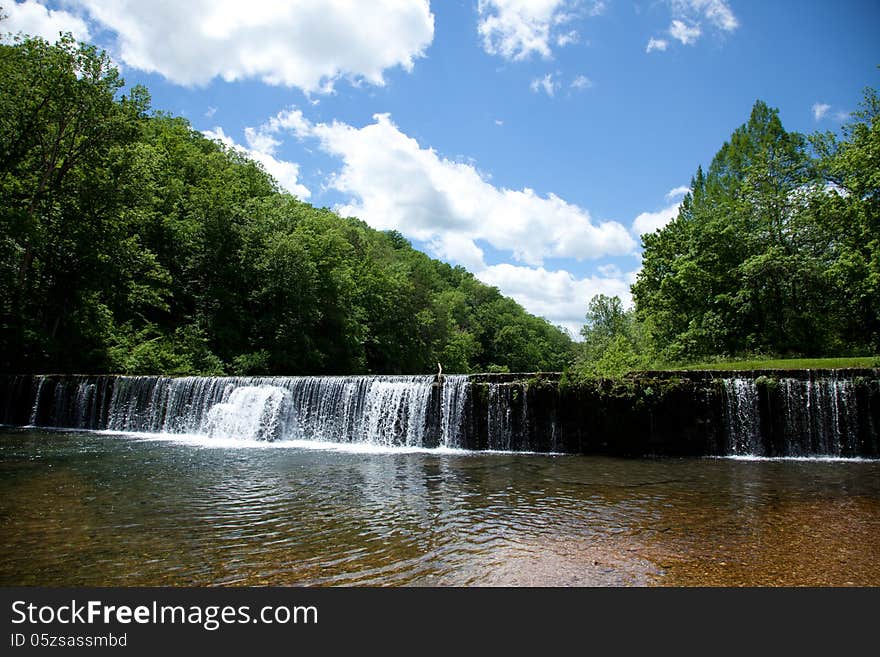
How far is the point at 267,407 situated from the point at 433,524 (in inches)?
435

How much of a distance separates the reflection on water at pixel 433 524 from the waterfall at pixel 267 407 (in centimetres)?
392

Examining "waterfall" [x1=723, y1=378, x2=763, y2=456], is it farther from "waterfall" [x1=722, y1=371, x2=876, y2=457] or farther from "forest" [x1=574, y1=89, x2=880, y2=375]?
"forest" [x1=574, y1=89, x2=880, y2=375]

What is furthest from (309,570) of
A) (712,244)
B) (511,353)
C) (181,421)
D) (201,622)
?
(511,353)

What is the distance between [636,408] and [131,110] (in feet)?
75.6

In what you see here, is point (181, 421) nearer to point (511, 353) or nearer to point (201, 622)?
point (201, 622)

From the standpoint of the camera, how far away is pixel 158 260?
2850 cm

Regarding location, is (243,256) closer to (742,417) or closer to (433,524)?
(742,417)

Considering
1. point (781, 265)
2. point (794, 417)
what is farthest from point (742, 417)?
point (781, 265)

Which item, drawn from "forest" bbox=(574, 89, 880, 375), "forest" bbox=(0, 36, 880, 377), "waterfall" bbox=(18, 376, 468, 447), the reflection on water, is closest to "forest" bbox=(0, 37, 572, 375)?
"forest" bbox=(0, 36, 880, 377)

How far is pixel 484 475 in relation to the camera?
9.43 metres

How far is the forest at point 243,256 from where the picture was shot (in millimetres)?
20109

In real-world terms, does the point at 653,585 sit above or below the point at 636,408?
below

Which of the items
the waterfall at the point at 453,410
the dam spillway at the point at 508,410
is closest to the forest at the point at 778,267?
the dam spillway at the point at 508,410

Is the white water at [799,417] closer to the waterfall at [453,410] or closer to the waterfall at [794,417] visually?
the waterfall at [794,417]
